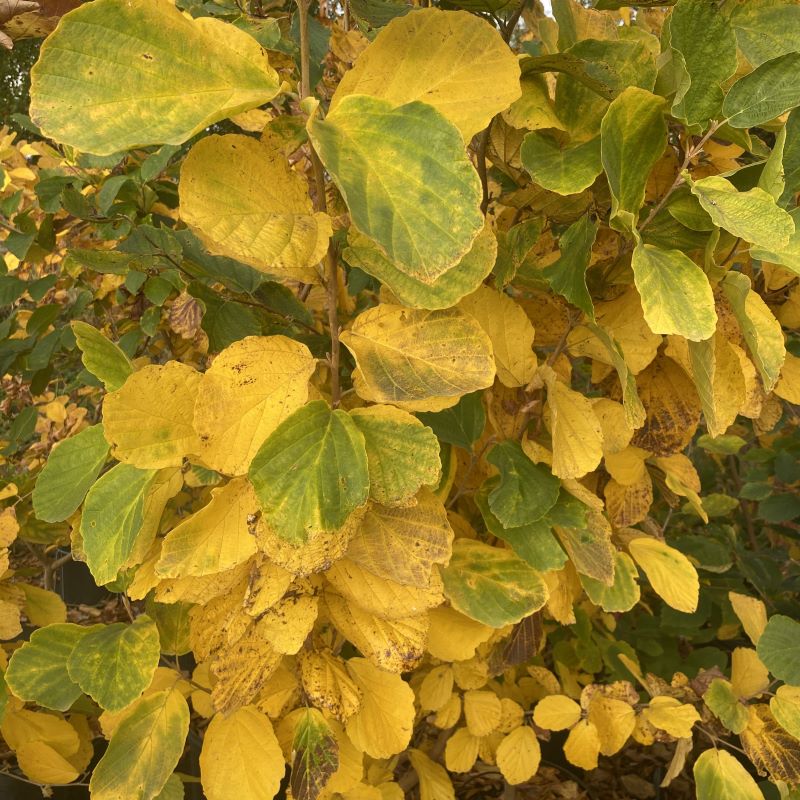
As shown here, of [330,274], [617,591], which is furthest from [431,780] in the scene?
[330,274]

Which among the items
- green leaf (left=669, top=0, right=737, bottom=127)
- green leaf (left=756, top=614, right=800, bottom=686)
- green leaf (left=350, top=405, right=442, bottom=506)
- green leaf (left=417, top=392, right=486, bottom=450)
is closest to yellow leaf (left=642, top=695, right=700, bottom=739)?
green leaf (left=756, top=614, right=800, bottom=686)

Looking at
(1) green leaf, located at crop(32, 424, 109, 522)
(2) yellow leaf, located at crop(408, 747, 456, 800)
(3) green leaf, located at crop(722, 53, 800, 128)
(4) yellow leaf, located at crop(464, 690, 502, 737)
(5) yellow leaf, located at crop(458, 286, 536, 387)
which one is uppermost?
(3) green leaf, located at crop(722, 53, 800, 128)

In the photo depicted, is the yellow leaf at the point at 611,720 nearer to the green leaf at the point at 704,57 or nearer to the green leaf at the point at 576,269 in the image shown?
the green leaf at the point at 576,269

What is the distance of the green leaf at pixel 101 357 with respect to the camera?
0.62 meters

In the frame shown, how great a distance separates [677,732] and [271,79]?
82 cm

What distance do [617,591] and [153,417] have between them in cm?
49

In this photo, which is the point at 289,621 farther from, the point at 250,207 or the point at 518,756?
the point at 518,756

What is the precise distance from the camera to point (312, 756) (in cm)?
69

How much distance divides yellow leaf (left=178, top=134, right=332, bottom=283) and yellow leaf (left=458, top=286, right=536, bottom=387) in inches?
7.6

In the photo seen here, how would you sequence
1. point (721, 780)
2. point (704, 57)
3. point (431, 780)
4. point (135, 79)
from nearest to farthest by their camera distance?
1. point (135, 79)
2. point (704, 57)
3. point (721, 780)
4. point (431, 780)

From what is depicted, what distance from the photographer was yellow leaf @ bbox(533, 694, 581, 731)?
951 mm

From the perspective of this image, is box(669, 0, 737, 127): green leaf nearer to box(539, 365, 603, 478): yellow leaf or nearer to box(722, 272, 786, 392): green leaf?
box(722, 272, 786, 392): green leaf

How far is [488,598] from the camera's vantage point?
0.70 m

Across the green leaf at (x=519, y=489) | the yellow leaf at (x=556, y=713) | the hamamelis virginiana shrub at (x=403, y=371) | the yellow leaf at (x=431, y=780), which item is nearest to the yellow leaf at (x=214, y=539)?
the hamamelis virginiana shrub at (x=403, y=371)
